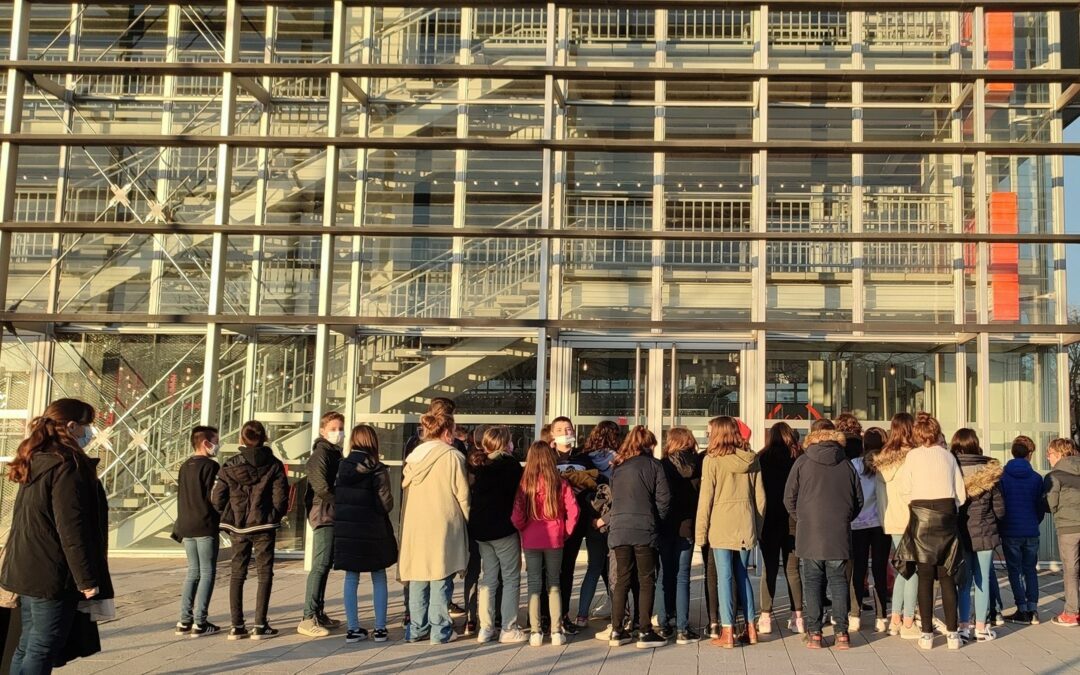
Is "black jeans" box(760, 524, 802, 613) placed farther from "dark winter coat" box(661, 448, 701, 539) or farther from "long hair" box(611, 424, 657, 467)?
"long hair" box(611, 424, 657, 467)

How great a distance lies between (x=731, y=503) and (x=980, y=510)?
6.93 feet

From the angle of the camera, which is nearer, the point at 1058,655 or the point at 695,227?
the point at 1058,655

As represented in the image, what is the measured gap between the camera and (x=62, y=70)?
13.1 metres

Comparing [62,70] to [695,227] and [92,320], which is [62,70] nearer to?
[92,320]

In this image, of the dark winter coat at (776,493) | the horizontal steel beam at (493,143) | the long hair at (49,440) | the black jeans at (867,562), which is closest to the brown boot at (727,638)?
the dark winter coat at (776,493)

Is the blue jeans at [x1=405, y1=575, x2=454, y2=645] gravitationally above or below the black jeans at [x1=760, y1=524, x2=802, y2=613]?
below

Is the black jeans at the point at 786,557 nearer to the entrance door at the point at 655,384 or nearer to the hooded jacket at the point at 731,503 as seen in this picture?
the hooded jacket at the point at 731,503

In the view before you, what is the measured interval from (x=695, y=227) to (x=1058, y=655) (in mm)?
6857

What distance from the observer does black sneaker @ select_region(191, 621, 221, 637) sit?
863 cm

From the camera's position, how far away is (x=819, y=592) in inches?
329

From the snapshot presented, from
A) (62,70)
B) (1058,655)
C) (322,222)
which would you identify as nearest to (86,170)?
(62,70)

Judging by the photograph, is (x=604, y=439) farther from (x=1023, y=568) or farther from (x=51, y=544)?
(x=51, y=544)

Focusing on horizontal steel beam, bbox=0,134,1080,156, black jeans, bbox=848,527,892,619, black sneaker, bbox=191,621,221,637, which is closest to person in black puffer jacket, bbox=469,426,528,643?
black sneaker, bbox=191,621,221,637

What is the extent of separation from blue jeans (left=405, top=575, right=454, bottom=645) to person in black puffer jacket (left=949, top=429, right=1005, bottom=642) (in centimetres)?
402
